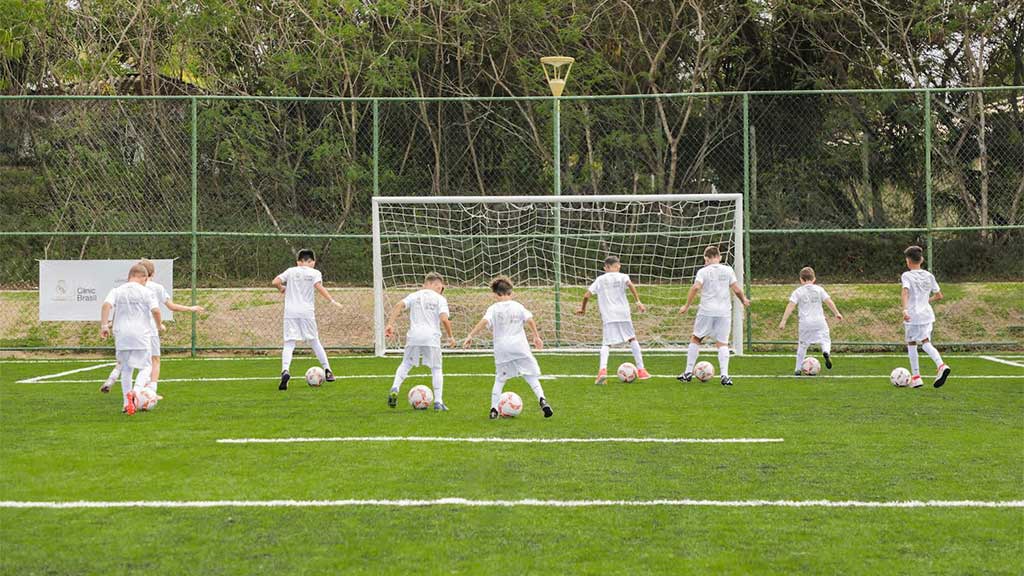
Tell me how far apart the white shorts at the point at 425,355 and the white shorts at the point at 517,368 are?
82 centimetres

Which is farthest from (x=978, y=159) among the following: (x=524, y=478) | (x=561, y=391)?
(x=524, y=478)

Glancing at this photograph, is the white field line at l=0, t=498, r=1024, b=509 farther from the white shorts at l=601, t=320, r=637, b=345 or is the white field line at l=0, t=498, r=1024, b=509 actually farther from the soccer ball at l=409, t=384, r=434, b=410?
the white shorts at l=601, t=320, r=637, b=345

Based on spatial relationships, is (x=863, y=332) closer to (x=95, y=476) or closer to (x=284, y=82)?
(x=284, y=82)

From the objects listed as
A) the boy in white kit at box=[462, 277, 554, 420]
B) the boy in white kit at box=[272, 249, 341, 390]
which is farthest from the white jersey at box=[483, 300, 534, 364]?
the boy in white kit at box=[272, 249, 341, 390]

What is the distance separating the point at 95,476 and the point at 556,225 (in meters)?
11.8

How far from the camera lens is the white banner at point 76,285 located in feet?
59.2

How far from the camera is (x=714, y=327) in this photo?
14961 millimetres

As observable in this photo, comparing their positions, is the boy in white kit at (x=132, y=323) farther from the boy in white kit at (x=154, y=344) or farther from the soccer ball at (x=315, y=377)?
the soccer ball at (x=315, y=377)

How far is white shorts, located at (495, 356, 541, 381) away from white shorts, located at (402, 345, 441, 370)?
824mm

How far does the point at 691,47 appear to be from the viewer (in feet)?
84.5

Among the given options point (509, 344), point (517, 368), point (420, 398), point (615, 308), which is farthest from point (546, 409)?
point (615, 308)

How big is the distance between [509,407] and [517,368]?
0.39 m

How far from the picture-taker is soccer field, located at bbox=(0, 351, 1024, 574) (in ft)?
20.4

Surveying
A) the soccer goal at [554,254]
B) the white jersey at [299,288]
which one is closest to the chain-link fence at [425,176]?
the soccer goal at [554,254]
